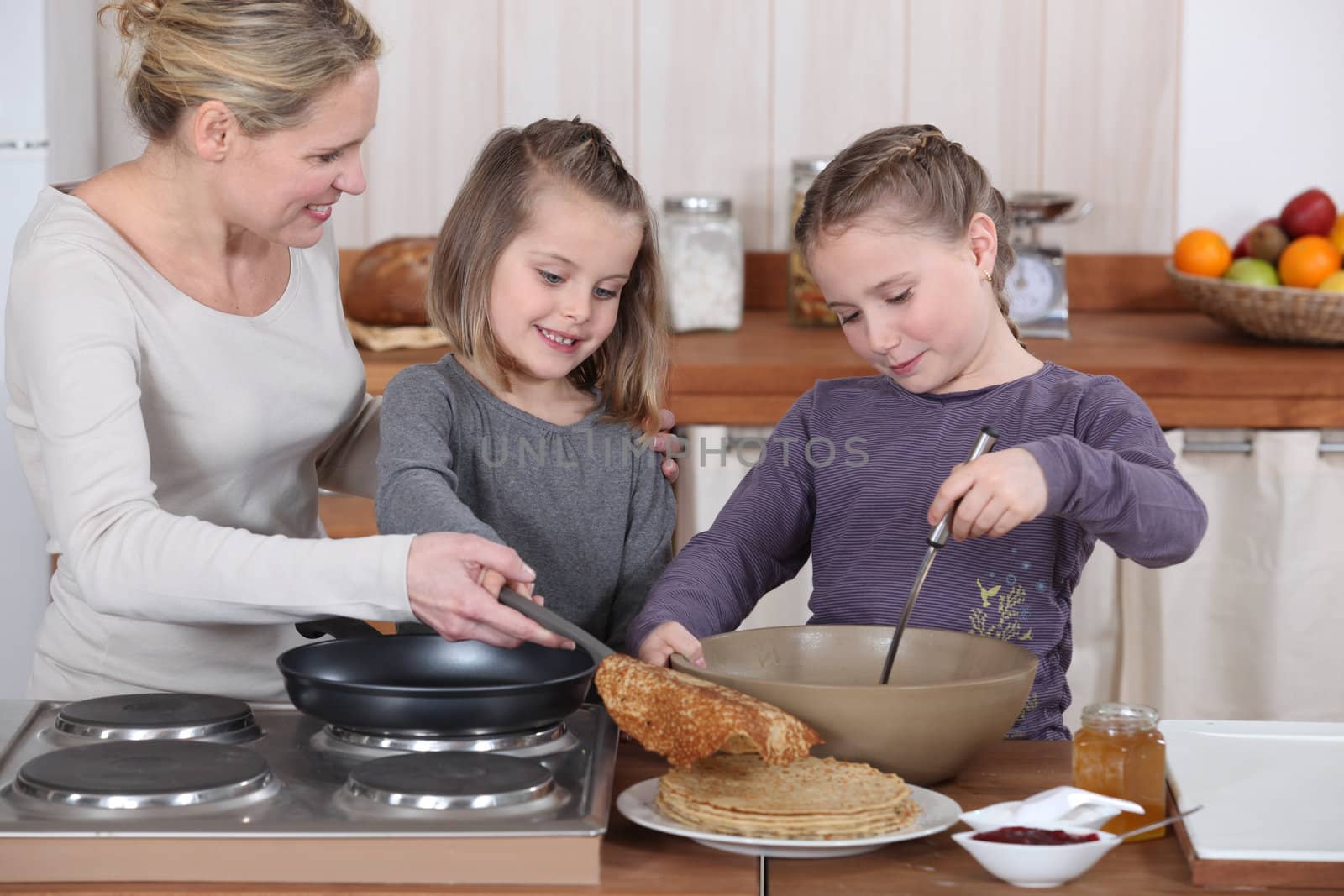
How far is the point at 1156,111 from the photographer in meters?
2.81

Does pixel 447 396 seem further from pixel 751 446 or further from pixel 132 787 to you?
pixel 751 446

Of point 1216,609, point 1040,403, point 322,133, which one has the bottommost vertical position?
point 1216,609

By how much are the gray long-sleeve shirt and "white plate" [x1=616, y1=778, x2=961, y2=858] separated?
1.74 feet

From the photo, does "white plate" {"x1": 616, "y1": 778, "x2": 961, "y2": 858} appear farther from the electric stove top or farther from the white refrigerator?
the white refrigerator

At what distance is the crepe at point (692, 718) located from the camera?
3.07ft

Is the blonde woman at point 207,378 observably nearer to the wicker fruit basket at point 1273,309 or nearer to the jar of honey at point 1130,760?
the jar of honey at point 1130,760

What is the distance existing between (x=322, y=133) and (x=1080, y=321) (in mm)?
1804

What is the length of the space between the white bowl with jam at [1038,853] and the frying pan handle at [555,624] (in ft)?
0.98

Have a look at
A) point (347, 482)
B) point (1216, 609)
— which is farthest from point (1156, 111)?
point (347, 482)

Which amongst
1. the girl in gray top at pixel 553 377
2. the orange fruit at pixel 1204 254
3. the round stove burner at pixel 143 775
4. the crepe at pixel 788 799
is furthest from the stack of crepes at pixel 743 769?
the orange fruit at pixel 1204 254

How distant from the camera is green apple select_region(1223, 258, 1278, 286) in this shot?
2.46m

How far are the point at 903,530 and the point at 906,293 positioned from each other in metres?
0.25

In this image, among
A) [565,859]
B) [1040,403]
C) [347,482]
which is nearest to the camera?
[565,859]

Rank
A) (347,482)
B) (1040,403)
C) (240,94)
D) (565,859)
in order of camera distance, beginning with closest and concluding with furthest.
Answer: (565,859) → (240,94) → (1040,403) → (347,482)
